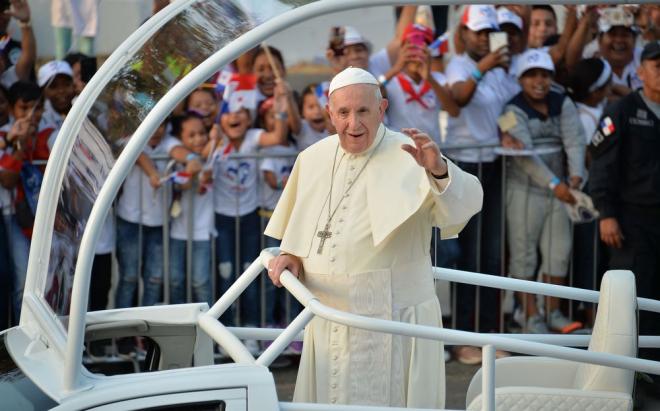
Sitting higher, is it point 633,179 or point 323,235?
point 633,179

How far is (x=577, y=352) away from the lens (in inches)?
149

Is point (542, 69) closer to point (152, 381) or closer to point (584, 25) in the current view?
point (584, 25)

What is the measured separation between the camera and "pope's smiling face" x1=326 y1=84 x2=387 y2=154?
445 centimetres

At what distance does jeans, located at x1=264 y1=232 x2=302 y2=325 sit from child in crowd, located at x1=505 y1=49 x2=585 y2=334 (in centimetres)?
144

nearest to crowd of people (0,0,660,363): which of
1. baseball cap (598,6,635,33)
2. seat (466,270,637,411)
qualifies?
baseball cap (598,6,635,33)

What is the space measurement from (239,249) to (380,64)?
1.52m

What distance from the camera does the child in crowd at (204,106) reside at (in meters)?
7.96

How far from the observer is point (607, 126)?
753 cm

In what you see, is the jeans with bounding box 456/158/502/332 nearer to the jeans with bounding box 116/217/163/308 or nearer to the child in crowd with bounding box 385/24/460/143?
the child in crowd with bounding box 385/24/460/143

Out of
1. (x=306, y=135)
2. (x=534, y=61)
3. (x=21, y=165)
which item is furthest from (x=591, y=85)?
(x=21, y=165)

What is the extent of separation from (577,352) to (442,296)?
5.25m

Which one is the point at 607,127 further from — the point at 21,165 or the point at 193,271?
the point at 21,165

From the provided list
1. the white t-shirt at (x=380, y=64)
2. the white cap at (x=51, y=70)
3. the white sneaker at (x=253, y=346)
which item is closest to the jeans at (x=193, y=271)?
the white sneaker at (x=253, y=346)

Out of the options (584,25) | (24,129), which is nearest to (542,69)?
(584,25)
